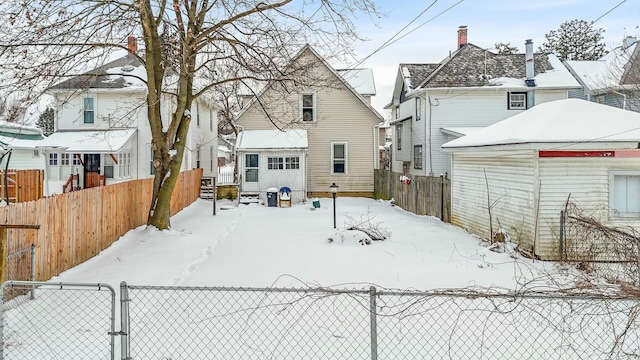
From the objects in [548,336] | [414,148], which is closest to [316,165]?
[414,148]

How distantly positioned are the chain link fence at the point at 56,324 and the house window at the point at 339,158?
18.3 metres

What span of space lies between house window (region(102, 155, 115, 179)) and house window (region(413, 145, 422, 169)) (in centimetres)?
1574

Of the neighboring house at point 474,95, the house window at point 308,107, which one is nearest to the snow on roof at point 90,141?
the house window at point 308,107

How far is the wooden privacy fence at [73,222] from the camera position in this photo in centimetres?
750

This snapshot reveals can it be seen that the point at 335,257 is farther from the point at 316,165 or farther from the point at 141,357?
the point at 316,165

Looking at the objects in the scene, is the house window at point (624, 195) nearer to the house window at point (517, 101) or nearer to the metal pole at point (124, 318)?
the metal pole at point (124, 318)

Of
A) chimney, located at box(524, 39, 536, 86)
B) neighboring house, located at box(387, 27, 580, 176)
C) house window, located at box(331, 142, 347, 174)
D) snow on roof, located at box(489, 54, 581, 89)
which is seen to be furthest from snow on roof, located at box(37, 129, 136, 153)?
chimney, located at box(524, 39, 536, 86)

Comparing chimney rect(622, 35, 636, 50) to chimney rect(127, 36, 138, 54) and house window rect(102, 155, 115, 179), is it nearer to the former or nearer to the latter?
chimney rect(127, 36, 138, 54)

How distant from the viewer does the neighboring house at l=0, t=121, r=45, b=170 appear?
14.0 m

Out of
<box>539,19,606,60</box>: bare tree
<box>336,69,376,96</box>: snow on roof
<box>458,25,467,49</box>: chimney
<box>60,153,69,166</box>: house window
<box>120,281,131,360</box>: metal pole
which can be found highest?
<box>539,19,606,60</box>: bare tree

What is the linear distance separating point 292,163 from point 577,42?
4189 cm

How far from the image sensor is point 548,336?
5902mm

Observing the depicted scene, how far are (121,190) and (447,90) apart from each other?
1679cm

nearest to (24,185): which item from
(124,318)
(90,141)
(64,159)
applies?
(90,141)
